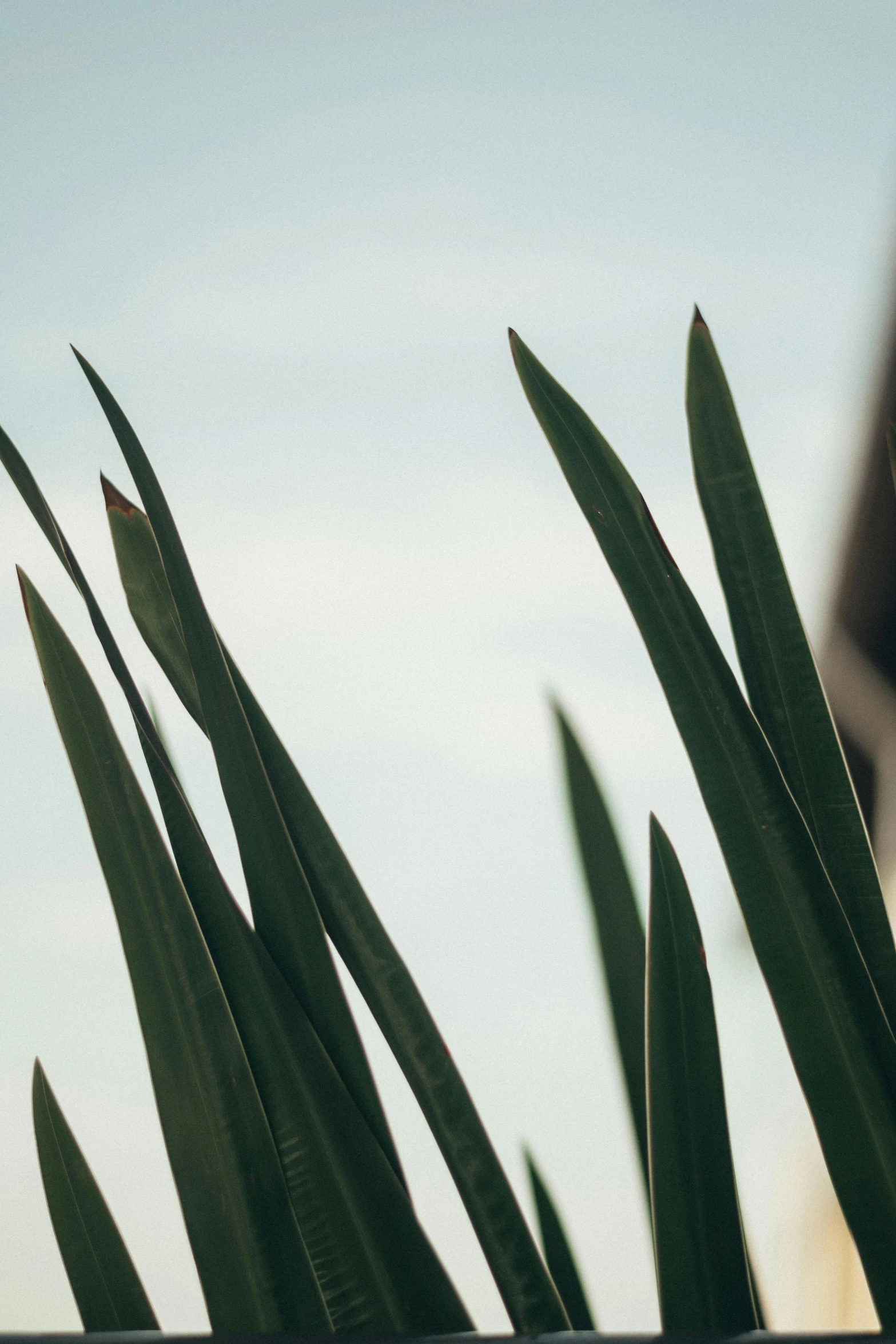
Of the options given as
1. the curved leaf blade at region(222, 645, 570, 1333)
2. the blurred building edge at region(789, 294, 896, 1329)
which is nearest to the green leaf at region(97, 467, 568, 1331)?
the curved leaf blade at region(222, 645, 570, 1333)

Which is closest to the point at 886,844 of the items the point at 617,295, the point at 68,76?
the point at 617,295

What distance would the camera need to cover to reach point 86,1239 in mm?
181

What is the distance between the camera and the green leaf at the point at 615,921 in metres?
0.23

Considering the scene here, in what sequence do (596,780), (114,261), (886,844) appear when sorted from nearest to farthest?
(596,780) < (886,844) < (114,261)

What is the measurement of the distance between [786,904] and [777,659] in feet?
0.18

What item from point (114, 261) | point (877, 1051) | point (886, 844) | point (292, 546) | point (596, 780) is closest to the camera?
point (877, 1051)

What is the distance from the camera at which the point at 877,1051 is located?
14cm

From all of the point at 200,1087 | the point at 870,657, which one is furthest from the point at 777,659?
the point at 870,657

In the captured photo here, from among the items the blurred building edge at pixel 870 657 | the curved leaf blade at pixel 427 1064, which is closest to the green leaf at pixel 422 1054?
the curved leaf blade at pixel 427 1064

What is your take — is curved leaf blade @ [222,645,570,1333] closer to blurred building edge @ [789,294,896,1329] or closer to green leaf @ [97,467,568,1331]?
green leaf @ [97,467,568,1331]

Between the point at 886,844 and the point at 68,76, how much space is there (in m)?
1.48

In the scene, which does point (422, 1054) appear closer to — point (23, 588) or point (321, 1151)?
point (321, 1151)

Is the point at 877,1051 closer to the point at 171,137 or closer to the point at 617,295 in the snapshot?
the point at 617,295

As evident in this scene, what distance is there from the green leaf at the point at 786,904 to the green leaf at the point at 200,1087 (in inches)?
3.7
